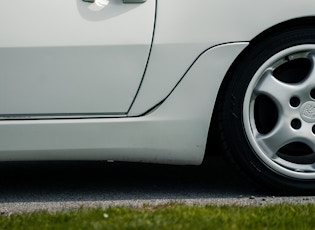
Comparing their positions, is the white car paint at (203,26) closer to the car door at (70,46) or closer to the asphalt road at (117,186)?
the car door at (70,46)

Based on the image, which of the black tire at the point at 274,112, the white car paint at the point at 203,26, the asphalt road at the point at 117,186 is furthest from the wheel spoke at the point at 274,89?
the asphalt road at the point at 117,186

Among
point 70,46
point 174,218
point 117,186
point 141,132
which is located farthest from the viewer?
point 117,186

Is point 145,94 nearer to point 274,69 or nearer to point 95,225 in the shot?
point 274,69

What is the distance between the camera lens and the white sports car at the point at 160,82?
16.6 ft

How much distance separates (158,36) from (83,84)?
460 mm

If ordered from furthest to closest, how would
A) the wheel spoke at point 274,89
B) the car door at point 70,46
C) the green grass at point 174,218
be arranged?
the wheel spoke at point 274,89, the car door at point 70,46, the green grass at point 174,218

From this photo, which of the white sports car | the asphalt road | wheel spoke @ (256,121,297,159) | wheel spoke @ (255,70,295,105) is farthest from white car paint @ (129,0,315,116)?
the asphalt road

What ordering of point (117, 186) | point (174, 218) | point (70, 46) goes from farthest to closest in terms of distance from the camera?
point (117, 186) → point (70, 46) → point (174, 218)

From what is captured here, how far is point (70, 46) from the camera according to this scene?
5039 mm

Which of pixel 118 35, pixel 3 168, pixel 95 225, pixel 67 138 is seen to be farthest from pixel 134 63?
pixel 3 168

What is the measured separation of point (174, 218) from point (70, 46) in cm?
118

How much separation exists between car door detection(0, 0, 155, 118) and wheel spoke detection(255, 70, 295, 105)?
0.64m

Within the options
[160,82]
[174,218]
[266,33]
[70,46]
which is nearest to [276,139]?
[266,33]

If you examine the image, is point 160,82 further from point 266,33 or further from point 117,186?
point 117,186
